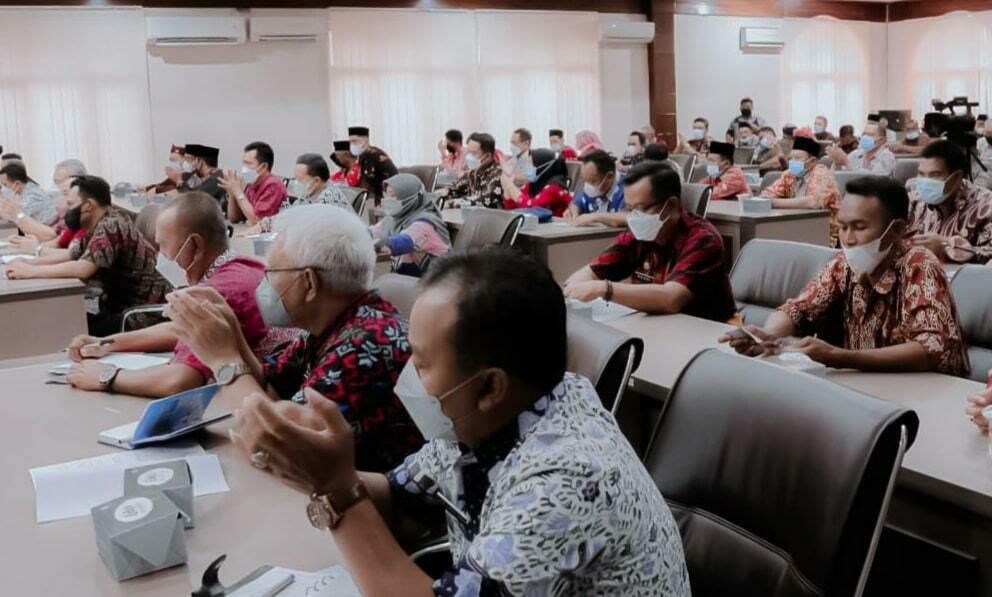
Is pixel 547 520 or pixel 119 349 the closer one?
pixel 547 520

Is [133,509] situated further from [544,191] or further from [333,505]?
[544,191]

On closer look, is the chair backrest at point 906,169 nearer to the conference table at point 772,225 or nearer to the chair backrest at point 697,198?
the conference table at point 772,225

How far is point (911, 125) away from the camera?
40.3 feet

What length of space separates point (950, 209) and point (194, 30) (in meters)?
8.73

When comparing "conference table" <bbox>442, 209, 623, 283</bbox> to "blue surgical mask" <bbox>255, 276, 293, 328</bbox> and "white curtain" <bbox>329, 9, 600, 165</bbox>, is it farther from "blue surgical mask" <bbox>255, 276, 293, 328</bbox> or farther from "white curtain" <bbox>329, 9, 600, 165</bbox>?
"white curtain" <bbox>329, 9, 600, 165</bbox>

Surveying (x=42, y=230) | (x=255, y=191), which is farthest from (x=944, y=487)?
(x=255, y=191)

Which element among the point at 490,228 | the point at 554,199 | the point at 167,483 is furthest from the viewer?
the point at 554,199

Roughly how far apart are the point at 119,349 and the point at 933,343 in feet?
7.14

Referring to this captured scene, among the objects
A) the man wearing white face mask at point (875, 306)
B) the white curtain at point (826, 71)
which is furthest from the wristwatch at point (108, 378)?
the white curtain at point (826, 71)

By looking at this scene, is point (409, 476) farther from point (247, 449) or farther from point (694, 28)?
point (694, 28)

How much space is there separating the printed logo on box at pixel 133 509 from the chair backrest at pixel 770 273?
2.26 metres

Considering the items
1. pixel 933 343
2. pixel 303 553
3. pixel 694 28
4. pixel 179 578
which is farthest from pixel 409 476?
pixel 694 28

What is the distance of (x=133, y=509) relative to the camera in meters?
1.54

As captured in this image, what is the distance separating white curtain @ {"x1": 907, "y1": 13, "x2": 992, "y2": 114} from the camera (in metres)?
16.6
